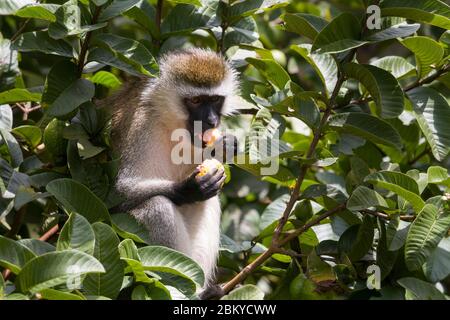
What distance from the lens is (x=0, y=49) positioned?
498 cm

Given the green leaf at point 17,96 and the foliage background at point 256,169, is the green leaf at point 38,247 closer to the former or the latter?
the foliage background at point 256,169

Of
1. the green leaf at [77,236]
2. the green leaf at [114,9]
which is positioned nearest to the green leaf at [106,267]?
the green leaf at [77,236]

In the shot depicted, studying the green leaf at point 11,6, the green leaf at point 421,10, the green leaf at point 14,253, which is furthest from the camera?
the green leaf at point 11,6

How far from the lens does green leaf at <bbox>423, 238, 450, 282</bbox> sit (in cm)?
395

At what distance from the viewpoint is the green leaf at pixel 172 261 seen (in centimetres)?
390

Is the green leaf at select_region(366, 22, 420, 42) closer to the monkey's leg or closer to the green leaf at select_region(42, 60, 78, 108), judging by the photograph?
the green leaf at select_region(42, 60, 78, 108)

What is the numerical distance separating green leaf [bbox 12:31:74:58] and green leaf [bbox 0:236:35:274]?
1.38 m

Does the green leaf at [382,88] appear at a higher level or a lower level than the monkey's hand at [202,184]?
higher

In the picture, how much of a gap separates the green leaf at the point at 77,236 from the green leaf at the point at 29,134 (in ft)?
4.17

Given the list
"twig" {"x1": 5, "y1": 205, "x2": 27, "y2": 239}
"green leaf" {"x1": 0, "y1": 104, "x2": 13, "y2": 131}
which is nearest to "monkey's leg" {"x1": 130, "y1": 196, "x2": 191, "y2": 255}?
"twig" {"x1": 5, "y1": 205, "x2": 27, "y2": 239}

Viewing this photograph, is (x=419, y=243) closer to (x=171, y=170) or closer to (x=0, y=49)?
(x=171, y=170)

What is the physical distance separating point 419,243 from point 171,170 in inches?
95.1

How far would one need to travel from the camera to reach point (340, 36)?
4.17 metres

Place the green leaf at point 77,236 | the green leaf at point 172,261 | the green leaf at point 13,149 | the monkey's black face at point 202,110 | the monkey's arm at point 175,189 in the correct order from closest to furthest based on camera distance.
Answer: the green leaf at point 77,236, the green leaf at point 172,261, the green leaf at point 13,149, the monkey's arm at point 175,189, the monkey's black face at point 202,110
